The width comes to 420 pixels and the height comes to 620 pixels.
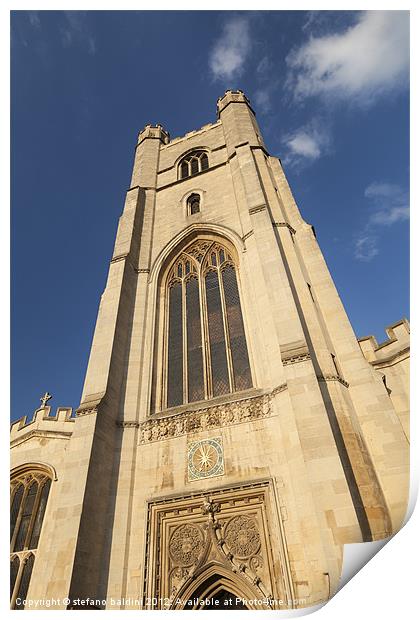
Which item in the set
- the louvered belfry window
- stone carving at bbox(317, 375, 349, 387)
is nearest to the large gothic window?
→ the louvered belfry window

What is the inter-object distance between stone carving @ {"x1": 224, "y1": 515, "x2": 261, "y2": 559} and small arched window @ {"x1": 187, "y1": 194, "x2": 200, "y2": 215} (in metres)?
10.2

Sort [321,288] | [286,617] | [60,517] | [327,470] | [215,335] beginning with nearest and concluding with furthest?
1. [286,617]
2. [327,470]
3. [60,517]
4. [321,288]
5. [215,335]

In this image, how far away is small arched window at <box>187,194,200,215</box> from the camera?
1450 centimetres

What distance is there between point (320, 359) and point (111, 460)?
15.9 feet

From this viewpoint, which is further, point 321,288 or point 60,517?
point 321,288

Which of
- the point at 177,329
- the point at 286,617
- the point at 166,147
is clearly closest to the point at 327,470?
the point at 286,617

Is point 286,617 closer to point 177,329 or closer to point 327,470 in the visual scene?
point 327,470

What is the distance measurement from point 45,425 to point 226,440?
286 inches

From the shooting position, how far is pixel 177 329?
37.2ft

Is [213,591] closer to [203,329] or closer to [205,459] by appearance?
[205,459]

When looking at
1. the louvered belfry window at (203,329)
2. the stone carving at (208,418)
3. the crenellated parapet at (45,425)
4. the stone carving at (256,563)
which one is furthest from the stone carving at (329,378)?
the crenellated parapet at (45,425)

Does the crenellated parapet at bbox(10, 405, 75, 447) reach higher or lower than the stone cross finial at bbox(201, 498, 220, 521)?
higher

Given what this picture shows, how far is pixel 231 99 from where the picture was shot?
58.4ft

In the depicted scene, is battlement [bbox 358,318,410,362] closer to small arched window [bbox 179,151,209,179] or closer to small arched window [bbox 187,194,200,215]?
small arched window [bbox 187,194,200,215]
